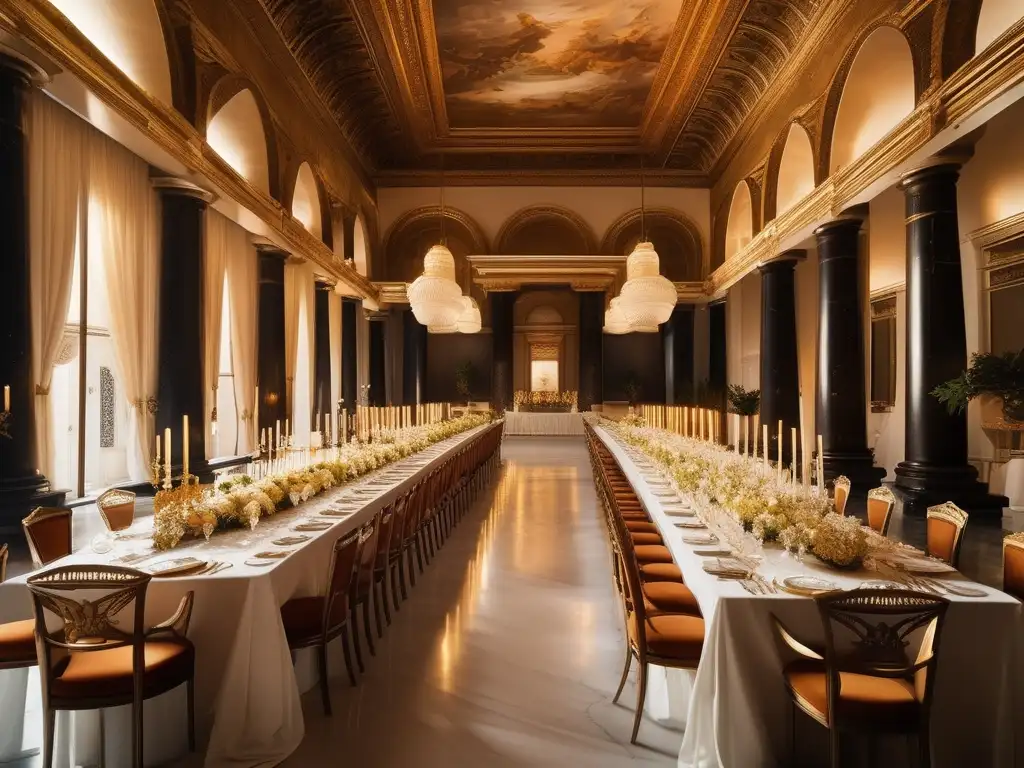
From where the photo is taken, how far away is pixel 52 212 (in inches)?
253

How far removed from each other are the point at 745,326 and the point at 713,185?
4.05 metres

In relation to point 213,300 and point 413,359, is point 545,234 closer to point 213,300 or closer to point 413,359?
point 413,359

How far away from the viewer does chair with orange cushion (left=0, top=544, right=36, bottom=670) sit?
283cm

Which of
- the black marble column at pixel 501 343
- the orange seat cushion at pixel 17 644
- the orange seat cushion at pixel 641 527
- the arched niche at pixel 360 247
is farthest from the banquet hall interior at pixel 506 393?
the arched niche at pixel 360 247

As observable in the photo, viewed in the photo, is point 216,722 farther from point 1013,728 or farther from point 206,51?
point 206,51

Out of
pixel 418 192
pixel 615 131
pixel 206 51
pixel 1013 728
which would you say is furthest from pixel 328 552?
pixel 418 192

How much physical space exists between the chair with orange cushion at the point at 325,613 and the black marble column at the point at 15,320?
292 cm

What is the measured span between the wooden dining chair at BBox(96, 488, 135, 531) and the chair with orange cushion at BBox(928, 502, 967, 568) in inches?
195

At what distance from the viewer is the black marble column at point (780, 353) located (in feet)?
38.1

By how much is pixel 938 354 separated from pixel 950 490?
4.28 feet

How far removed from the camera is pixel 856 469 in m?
8.91

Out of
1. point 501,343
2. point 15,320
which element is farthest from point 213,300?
point 501,343

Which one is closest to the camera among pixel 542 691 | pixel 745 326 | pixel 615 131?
pixel 542 691

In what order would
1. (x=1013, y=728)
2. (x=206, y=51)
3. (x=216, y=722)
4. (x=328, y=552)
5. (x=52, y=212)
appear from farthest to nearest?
1. (x=206, y=51)
2. (x=52, y=212)
3. (x=328, y=552)
4. (x=216, y=722)
5. (x=1013, y=728)
